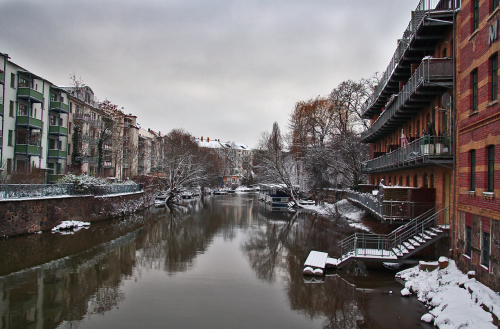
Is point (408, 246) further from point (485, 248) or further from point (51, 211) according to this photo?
point (51, 211)

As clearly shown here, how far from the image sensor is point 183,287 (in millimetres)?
14750

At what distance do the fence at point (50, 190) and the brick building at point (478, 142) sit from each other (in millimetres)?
24596

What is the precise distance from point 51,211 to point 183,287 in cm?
1641

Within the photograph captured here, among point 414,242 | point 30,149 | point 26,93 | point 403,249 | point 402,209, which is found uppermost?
point 26,93

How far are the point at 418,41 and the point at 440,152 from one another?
6606mm

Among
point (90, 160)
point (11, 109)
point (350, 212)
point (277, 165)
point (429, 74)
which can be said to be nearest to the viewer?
point (429, 74)

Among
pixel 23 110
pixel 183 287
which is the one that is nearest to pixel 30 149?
pixel 23 110

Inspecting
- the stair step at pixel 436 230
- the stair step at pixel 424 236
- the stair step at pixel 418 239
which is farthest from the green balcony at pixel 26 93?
the stair step at pixel 436 230

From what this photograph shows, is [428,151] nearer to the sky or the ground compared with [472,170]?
nearer to the sky

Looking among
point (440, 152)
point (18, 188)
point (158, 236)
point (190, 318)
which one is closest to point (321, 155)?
point (158, 236)

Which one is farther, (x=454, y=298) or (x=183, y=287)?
(x=183, y=287)

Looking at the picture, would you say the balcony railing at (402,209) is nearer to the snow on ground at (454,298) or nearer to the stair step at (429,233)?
the stair step at (429,233)

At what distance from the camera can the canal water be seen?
11.5 meters

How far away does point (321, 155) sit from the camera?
138 feet
